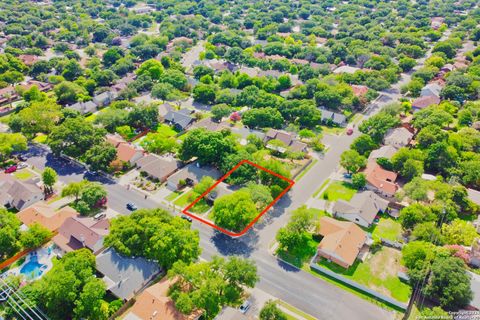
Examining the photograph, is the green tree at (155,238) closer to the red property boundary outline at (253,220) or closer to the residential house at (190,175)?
the red property boundary outline at (253,220)

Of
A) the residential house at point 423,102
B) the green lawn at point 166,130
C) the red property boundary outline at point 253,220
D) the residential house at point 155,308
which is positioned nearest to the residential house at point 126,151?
the green lawn at point 166,130

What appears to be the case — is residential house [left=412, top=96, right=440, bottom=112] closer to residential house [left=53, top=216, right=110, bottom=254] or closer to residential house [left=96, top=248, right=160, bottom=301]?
residential house [left=96, top=248, right=160, bottom=301]

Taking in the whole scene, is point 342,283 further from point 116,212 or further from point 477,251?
point 116,212

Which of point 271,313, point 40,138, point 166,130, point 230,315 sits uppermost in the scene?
point 230,315

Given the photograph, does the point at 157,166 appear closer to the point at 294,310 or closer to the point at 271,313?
the point at 294,310

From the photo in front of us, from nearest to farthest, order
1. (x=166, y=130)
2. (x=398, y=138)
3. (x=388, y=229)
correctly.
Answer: (x=388, y=229) → (x=398, y=138) → (x=166, y=130)

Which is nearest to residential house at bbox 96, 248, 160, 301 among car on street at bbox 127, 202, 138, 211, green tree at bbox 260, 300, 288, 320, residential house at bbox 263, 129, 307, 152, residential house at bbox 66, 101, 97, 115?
car on street at bbox 127, 202, 138, 211

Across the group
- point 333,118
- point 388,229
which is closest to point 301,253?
point 388,229
